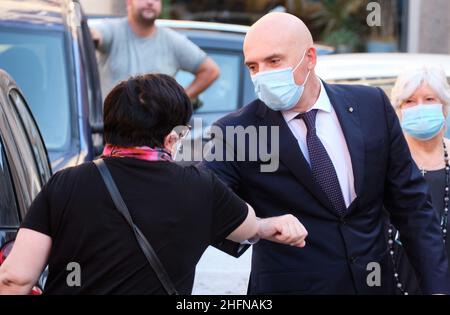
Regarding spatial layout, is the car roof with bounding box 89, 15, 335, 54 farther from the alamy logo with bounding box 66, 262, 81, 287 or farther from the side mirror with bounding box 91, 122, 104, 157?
the alamy logo with bounding box 66, 262, 81, 287

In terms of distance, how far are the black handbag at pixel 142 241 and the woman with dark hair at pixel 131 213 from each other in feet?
0.04

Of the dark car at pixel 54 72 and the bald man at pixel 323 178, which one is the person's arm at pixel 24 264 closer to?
the bald man at pixel 323 178

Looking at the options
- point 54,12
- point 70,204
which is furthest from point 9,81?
point 54,12

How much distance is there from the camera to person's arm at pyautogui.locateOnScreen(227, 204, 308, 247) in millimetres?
3363

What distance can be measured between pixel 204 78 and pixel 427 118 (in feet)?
13.6

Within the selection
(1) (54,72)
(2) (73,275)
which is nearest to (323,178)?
(2) (73,275)

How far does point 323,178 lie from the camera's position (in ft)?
12.6

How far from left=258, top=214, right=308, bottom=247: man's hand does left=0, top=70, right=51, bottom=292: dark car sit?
87 centimetres

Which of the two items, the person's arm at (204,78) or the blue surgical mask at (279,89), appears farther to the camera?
the person's arm at (204,78)

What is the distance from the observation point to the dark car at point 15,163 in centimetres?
388

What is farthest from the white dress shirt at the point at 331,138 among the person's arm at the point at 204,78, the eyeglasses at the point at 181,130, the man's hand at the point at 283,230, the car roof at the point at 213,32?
the car roof at the point at 213,32

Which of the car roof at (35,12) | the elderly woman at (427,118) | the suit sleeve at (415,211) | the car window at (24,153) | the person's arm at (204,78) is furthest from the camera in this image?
the person's arm at (204,78)

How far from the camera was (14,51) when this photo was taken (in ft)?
22.2

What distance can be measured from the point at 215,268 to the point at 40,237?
408 cm
